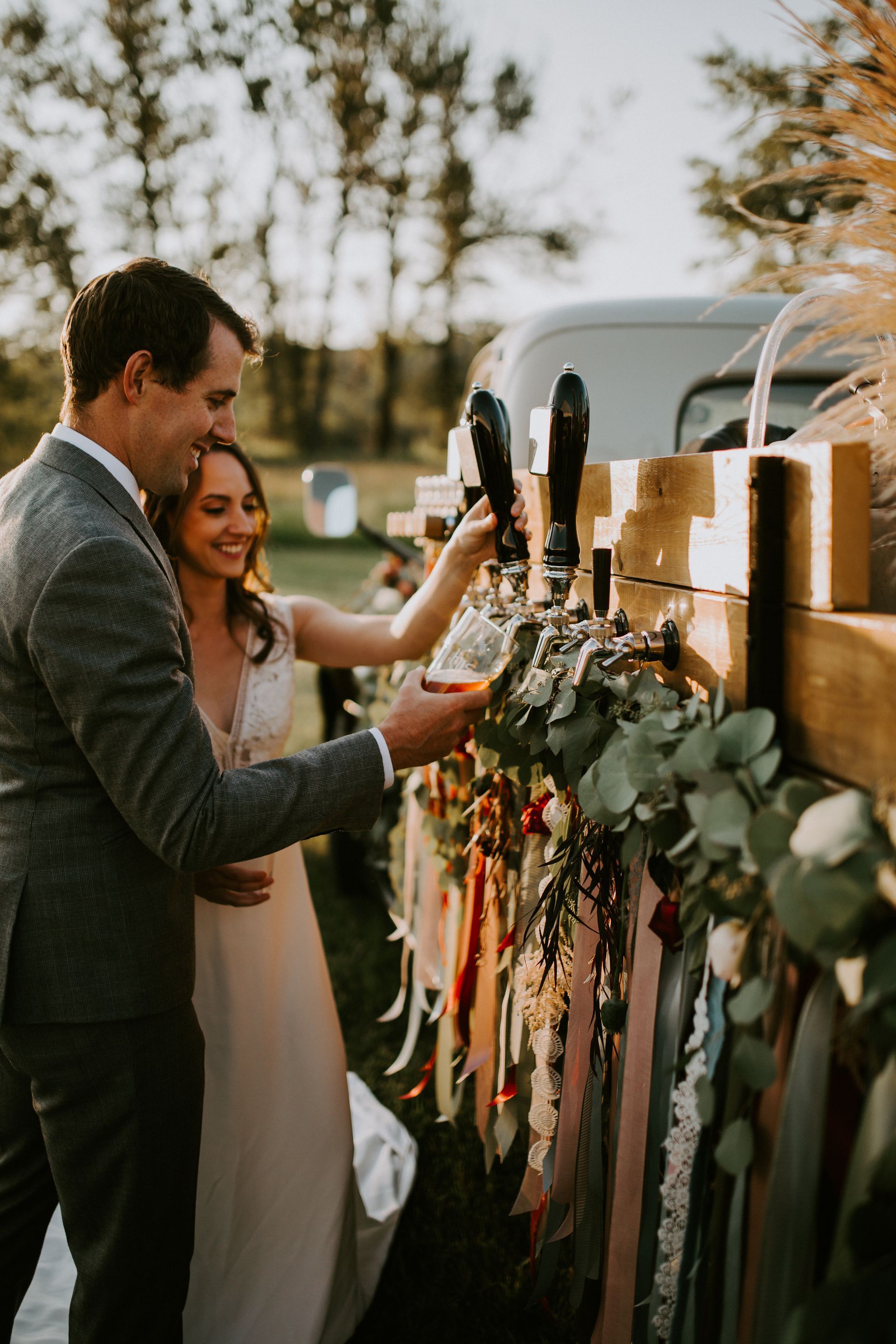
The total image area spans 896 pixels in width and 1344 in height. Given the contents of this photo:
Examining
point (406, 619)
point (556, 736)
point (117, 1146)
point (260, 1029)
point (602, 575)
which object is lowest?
point (260, 1029)

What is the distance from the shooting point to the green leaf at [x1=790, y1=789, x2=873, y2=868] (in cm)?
82

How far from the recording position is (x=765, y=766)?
998 mm

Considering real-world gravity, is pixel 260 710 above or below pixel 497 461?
below

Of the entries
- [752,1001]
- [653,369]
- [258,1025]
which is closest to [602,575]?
[752,1001]

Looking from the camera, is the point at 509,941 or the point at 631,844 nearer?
the point at 631,844

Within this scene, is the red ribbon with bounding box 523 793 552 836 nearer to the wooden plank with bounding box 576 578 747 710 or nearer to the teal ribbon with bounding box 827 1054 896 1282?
the wooden plank with bounding box 576 578 747 710

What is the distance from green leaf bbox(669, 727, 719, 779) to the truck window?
236 centimetres

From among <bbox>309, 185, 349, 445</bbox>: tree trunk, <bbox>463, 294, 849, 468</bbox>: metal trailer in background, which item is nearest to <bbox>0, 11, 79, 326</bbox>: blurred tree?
<bbox>309, 185, 349, 445</bbox>: tree trunk

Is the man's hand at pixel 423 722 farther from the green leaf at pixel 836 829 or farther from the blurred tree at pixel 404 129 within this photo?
the blurred tree at pixel 404 129

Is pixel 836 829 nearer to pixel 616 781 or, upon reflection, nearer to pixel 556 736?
pixel 616 781

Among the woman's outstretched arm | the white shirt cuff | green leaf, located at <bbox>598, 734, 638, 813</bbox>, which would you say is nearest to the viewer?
green leaf, located at <bbox>598, 734, 638, 813</bbox>

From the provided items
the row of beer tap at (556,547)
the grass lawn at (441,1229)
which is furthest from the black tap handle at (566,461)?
the grass lawn at (441,1229)

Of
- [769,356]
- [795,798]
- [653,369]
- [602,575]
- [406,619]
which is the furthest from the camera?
[653,369]

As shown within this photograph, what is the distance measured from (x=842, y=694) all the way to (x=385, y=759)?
79cm
